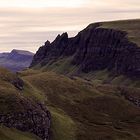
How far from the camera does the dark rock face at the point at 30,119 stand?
173125 mm

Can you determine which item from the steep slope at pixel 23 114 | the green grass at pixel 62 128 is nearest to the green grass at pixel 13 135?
the steep slope at pixel 23 114

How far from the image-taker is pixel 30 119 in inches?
7116

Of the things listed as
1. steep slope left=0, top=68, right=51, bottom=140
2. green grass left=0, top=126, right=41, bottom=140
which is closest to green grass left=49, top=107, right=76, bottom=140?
steep slope left=0, top=68, right=51, bottom=140

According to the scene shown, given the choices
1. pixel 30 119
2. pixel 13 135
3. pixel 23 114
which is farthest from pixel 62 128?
pixel 13 135

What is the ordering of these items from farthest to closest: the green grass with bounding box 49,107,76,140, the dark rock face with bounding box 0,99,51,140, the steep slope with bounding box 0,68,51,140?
the green grass with bounding box 49,107,76,140 → the steep slope with bounding box 0,68,51,140 → the dark rock face with bounding box 0,99,51,140

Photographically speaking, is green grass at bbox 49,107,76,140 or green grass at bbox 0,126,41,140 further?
green grass at bbox 49,107,76,140

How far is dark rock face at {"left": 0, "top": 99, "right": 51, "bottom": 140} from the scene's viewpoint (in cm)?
17312

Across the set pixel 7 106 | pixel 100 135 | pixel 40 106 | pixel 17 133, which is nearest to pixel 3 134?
pixel 17 133

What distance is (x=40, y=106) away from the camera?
191000mm

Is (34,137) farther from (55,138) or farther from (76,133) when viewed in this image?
(76,133)

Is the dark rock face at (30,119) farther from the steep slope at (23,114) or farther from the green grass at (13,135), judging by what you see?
the green grass at (13,135)

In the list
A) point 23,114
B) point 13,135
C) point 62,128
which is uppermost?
point 23,114

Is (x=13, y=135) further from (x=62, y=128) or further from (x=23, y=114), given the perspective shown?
(x=62, y=128)

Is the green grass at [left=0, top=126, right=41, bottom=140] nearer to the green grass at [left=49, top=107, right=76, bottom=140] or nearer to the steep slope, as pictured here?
the steep slope
